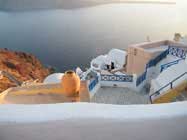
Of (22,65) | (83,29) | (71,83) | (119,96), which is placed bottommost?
(22,65)

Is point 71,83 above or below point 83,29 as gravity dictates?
above

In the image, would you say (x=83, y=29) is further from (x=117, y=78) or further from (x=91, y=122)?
(x=91, y=122)

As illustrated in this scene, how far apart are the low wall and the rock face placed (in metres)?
10.9

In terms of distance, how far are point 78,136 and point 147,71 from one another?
2557mm

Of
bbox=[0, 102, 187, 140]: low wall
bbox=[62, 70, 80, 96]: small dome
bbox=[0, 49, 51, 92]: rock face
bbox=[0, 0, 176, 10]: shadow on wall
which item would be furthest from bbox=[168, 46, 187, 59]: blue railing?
bbox=[0, 0, 176, 10]: shadow on wall

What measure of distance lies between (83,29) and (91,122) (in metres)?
20.9

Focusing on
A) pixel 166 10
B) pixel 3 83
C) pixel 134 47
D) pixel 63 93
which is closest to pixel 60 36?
pixel 166 10

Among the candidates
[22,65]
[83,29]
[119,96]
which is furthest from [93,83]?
[83,29]

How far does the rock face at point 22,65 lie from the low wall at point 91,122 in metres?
10.9

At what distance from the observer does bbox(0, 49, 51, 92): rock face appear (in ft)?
40.9

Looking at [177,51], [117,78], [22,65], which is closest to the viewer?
[117,78]

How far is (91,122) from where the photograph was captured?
1.02 metres

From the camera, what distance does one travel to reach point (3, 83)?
330 inches

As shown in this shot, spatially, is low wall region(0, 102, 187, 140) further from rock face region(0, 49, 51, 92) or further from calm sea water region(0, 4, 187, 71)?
calm sea water region(0, 4, 187, 71)
